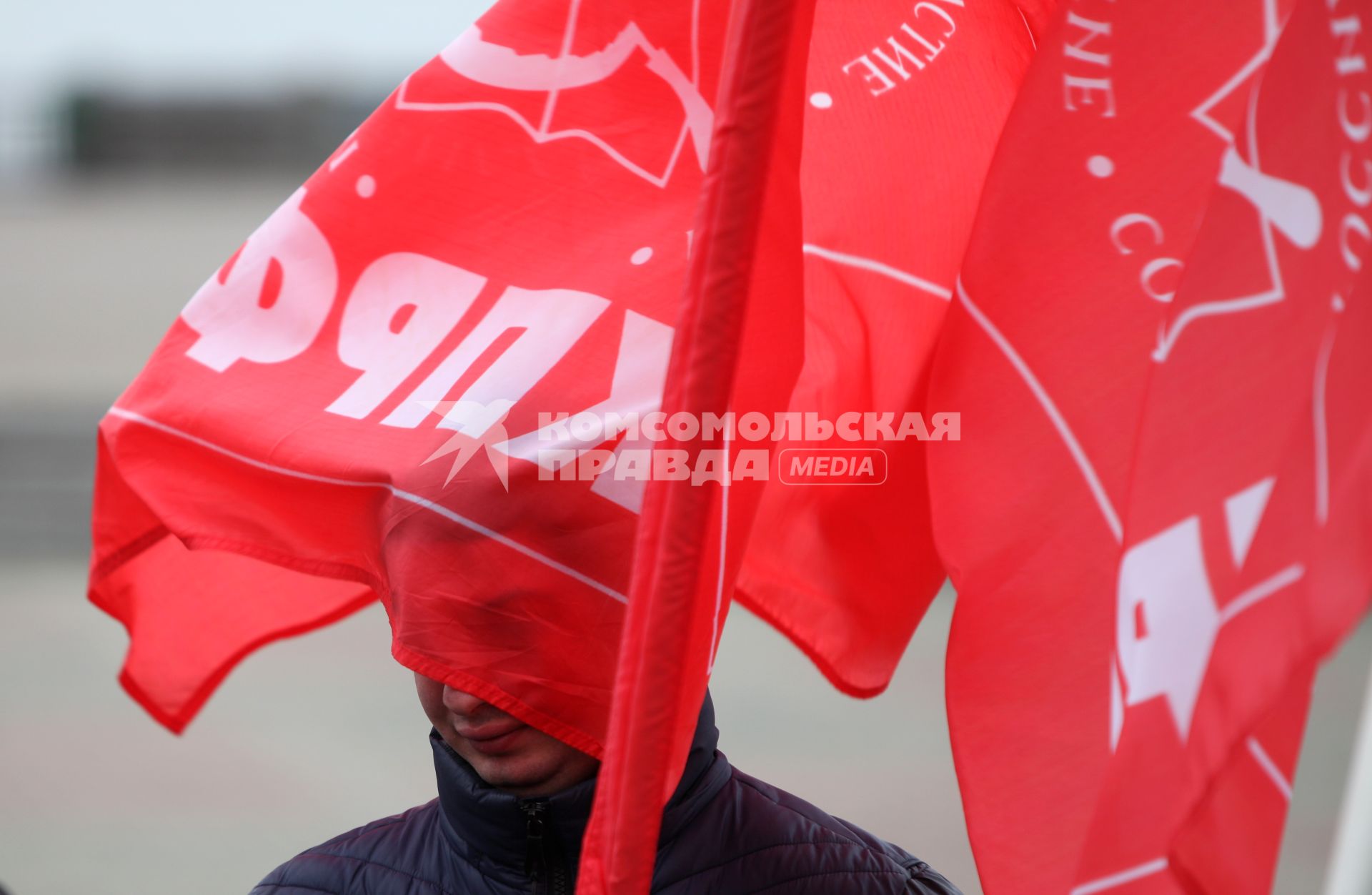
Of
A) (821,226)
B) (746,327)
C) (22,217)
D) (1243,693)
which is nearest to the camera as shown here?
(1243,693)

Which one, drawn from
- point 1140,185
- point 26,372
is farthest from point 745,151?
point 26,372

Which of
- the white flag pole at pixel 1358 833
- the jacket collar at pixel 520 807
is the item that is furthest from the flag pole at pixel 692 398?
the white flag pole at pixel 1358 833

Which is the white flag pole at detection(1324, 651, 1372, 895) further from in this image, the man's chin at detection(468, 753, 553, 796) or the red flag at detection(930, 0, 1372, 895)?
the man's chin at detection(468, 753, 553, 796)

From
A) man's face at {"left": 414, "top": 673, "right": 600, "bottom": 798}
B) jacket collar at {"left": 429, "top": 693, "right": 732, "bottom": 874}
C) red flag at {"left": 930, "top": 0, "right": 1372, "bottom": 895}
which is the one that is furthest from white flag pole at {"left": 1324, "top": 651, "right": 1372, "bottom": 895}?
man's face at {"left": 414, "top": 673, "right": 600, "bottom": 798}

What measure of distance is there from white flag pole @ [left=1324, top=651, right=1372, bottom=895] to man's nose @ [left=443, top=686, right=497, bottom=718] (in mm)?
828

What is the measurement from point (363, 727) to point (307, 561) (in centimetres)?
377

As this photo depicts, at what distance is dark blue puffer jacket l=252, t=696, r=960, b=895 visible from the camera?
3.49 ft

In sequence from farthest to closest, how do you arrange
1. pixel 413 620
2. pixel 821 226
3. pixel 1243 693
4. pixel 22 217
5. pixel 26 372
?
pixel 22 217 < pixel 26 372 < pixel 821 226 < pixel 413 620 < pixel 1243 693

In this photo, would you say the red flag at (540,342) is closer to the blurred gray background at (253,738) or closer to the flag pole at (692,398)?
the flag pole at (692,398)

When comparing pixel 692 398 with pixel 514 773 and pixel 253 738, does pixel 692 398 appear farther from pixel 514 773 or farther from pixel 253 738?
pixel 253 738

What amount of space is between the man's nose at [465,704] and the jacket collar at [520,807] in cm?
4

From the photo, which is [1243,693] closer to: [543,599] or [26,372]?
[543,599]

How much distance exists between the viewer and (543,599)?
45.0 inches

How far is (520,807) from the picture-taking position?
1063mm
